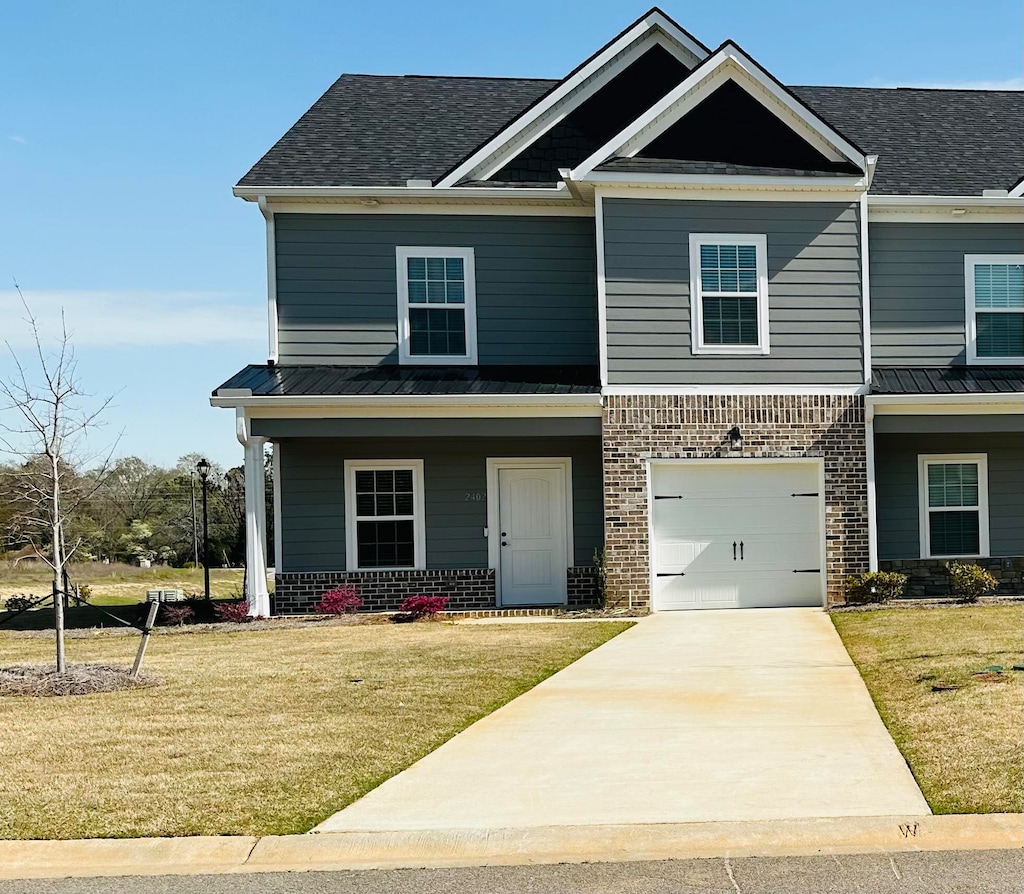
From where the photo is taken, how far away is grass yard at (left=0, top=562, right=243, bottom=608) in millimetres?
26734

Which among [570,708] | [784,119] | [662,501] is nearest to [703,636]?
[662,501]

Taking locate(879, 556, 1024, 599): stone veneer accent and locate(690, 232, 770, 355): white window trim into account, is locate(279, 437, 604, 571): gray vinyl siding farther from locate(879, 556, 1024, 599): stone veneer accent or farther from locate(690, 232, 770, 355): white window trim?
locate(879, 556, 1024, 599): stone veneer accent

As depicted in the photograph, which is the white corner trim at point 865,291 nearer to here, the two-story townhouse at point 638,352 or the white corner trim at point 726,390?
the two-story townhouse at point 638,352

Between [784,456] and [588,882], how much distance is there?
1271 cm

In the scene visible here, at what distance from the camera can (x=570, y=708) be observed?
923 cm

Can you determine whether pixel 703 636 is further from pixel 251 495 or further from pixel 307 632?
pixel 251 495

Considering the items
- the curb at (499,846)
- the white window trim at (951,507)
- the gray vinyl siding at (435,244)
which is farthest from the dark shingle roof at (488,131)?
the curb at (499,846)

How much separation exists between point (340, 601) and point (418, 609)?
1293 millimetres

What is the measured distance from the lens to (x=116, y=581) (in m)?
31.0

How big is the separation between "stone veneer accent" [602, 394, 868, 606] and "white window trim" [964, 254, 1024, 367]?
2.88 m

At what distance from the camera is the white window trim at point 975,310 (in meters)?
18.8

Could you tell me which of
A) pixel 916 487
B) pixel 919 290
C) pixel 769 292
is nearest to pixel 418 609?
pixel 769 292

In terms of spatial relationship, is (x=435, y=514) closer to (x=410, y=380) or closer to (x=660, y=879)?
(x=410, y=380)

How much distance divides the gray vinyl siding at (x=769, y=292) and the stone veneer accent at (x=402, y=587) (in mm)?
3480
